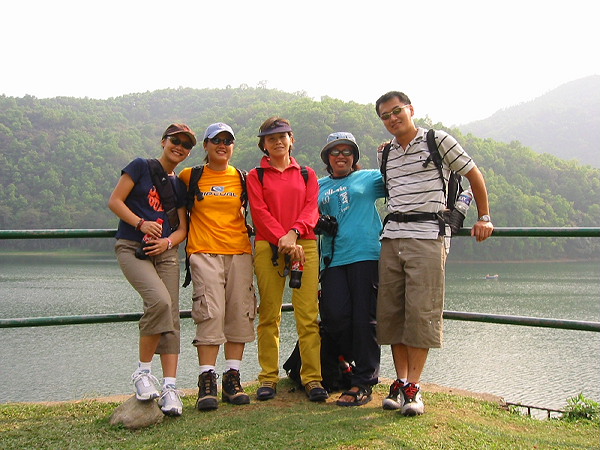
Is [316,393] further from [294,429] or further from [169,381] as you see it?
[169,381]

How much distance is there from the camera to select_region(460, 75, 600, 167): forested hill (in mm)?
115750

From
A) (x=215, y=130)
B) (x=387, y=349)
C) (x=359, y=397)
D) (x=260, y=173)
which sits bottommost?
(x=387, y=349)

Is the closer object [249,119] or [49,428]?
[49,428]

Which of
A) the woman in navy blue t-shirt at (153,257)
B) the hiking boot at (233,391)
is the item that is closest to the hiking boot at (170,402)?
the woman in navy blue t-shirt at (153,257)

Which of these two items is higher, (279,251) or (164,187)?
(164,187)

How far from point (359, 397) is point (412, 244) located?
82 cm

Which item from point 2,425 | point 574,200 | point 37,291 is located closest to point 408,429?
point 2,425

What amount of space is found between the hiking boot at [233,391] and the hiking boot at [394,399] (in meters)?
0.69

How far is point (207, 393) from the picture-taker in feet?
9.61

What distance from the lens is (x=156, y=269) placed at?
9.88ft

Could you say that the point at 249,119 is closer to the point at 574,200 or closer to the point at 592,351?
the point at 574,200

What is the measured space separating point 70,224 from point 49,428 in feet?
191

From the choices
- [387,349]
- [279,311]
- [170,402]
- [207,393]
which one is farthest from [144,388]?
[387,349]

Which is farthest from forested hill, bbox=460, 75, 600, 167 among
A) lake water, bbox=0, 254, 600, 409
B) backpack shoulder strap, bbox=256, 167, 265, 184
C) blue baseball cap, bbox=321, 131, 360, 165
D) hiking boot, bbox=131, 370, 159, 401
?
hiking boot, bbox=131, 370, 159, 401
